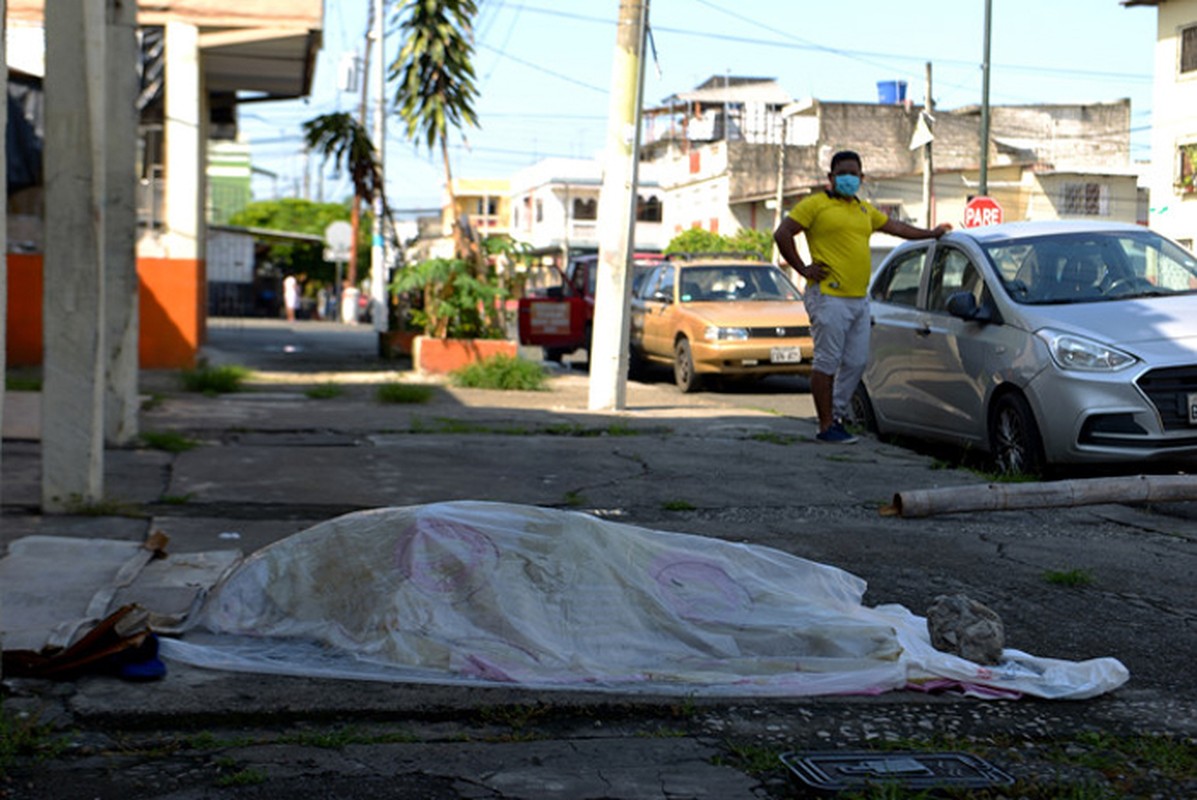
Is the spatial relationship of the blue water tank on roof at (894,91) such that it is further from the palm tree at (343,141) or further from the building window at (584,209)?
the palm tree at (343,141)

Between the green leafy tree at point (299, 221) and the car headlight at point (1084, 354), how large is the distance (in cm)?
6515

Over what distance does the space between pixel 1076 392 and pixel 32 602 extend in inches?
214

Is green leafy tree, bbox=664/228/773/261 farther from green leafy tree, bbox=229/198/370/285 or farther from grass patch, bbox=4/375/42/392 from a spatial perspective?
grass patch, bbox=4/375/42/392

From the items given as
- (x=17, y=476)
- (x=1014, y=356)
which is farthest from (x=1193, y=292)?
(x=17, y=476)

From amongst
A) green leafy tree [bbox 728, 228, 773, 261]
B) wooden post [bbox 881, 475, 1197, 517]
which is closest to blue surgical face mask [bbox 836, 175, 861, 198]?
wooden post [bbox 881, 475, 1197, 517]

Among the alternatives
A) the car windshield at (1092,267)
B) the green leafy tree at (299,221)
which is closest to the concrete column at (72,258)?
the car windshield at (1092,267)

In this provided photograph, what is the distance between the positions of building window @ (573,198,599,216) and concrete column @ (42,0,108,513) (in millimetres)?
72195

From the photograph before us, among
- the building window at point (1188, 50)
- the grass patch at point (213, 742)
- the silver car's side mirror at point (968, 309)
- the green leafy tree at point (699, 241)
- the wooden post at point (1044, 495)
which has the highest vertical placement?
the building window at point (1188, 50)

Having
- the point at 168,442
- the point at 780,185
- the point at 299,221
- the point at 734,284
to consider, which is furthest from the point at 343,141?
the point at 299,221

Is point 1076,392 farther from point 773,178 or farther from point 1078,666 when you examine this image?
point 773,178

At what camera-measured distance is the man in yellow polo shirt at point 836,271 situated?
32.1 ft

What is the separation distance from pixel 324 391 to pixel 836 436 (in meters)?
6.18

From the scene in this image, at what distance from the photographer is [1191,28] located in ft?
134

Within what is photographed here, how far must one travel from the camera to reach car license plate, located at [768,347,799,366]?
53.0 ft
